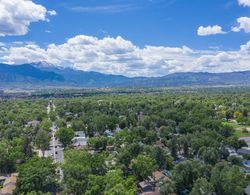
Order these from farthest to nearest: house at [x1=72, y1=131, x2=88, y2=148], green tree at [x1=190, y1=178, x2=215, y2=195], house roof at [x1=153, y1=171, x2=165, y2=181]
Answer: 1. house at [x1=72, y1=131, x2=88, y2=148]
2. house roof at [x1=153, y1=171, x2=165, y2=181]
3. green tree at [x1=190, y1=178, x2=215, y2=195]

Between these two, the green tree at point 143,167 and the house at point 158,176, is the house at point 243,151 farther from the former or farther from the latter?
the green tree at point 143,167

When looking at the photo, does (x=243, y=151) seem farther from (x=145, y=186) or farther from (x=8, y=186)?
(x=8, y=186)

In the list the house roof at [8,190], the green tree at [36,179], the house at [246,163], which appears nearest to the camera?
the green tree at [36,179]

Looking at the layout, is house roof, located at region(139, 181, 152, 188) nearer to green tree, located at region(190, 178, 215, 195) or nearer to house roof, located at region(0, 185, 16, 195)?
green tree, located at region(190, 178, 215, 195)

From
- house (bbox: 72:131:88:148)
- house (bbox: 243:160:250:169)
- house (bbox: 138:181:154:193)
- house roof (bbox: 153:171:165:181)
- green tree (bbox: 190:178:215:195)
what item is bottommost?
house (bbox: 243:160:250:169)

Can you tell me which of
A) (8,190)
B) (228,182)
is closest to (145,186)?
(228,182)

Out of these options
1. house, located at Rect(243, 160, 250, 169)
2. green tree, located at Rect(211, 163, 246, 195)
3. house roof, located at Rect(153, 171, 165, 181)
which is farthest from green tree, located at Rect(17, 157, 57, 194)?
house, located at Rect(243, 160, 250, 169)

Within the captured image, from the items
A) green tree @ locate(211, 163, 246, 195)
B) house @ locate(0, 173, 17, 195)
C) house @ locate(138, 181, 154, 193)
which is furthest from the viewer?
house @ locate(138, 181, 154, 193)

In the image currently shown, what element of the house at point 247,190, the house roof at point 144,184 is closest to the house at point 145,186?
the house roof at point 144,184
